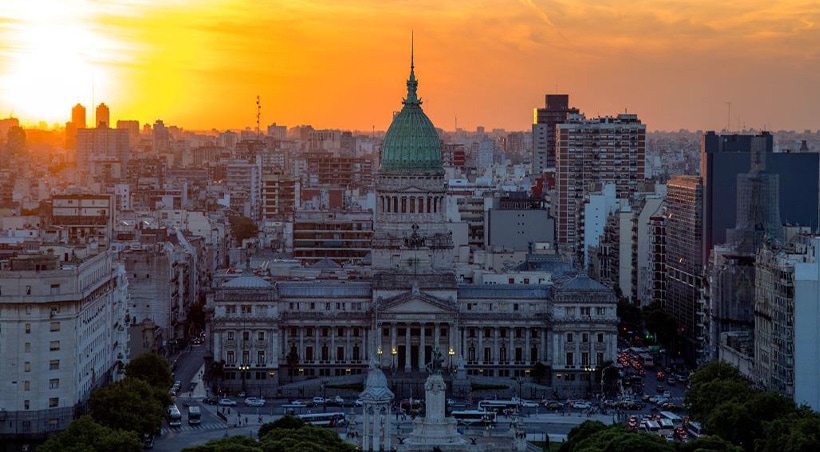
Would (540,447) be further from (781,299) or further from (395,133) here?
(395,133)

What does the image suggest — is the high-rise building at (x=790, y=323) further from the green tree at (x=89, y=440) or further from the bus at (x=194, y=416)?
the green tree at (x=89, y=440)

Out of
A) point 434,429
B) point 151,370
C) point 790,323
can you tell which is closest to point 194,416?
point 151,370

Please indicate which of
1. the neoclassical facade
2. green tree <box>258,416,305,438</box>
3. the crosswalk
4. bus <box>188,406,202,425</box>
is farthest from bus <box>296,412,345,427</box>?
green tree <box>258,416,305,438</box>

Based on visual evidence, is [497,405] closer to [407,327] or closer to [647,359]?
[407,327]

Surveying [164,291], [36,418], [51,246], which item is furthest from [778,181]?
[36,418]

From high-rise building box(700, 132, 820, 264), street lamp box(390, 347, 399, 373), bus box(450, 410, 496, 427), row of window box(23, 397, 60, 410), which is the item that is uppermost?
high-rise building box(700, 132, 820, 264)

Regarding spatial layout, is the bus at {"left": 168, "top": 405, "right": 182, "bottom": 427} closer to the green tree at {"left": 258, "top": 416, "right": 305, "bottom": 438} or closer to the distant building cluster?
the distant building cluster
